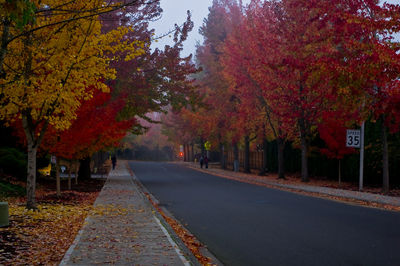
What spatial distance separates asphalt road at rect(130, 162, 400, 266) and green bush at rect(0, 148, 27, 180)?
9.16m

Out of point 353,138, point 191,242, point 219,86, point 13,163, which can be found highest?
point 219,86

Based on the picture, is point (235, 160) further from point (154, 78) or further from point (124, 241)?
point (124, 241)

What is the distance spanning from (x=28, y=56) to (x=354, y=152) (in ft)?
66.7

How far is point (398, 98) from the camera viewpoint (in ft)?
67.1

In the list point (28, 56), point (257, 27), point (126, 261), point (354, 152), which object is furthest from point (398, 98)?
point (126, 261)

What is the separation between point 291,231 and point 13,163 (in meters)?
16.8

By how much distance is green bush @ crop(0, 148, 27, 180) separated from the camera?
75.4ft

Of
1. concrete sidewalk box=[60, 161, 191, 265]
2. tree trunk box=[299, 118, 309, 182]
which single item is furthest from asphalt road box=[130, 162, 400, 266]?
tree trunk box=[299, 118, 309, 182]

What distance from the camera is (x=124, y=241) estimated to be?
29.6 feet

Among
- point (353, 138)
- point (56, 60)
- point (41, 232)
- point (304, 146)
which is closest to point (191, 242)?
point (41, 232)

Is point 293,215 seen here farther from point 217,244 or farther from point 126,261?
point 126,261

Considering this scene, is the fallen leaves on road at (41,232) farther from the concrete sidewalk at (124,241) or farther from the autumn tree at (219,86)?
the autumn tree at (219,86)

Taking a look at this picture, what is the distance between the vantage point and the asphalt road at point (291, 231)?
8.30 metres

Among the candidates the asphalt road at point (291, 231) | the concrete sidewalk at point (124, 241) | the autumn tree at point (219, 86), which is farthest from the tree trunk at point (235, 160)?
the concrete sidewalk at point (124, 241)
